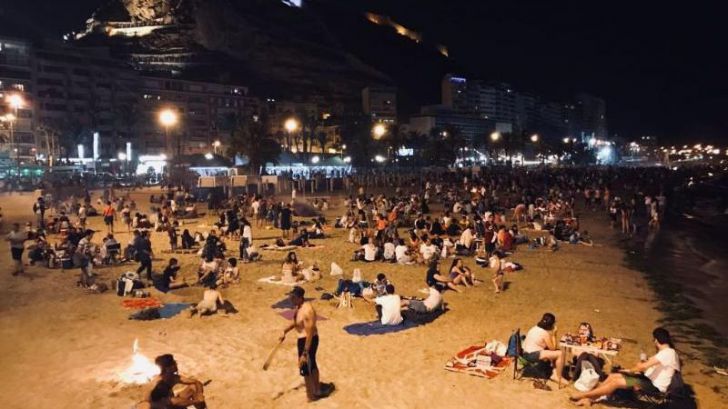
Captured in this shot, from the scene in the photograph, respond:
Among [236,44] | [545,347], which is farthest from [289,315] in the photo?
[236,44]

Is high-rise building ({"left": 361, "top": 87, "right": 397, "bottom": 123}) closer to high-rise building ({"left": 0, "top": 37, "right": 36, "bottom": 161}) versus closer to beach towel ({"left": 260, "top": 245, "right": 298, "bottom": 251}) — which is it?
high-rise building ({"left": 0, "top": 37, "right": 36, "bottom": 161})

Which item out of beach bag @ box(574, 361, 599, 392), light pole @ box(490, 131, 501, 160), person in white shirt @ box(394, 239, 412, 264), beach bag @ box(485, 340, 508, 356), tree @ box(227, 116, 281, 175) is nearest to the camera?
beach bag @ box(574, 361, 599, 392)

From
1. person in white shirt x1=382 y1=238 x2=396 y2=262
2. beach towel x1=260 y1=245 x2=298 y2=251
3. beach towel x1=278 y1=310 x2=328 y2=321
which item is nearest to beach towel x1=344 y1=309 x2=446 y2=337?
beach towel x1=278 y1=310 x2=328 y2=321

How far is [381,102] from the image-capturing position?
128 m

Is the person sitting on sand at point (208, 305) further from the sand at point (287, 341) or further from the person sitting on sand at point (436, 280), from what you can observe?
the person sitting on sand at point (436, 280)

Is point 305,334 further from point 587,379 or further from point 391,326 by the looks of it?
point 587,379

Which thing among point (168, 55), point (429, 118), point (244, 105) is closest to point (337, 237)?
point (244, 105)

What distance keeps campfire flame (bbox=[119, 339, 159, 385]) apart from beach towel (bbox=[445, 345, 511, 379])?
469 centimetres

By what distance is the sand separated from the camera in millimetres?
7582

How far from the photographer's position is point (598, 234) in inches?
957

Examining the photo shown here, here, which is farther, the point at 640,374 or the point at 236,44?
the point at 236,44

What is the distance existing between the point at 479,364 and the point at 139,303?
→ 7837mm

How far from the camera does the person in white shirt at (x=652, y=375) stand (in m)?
6.92

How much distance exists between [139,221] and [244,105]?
8706 cm
